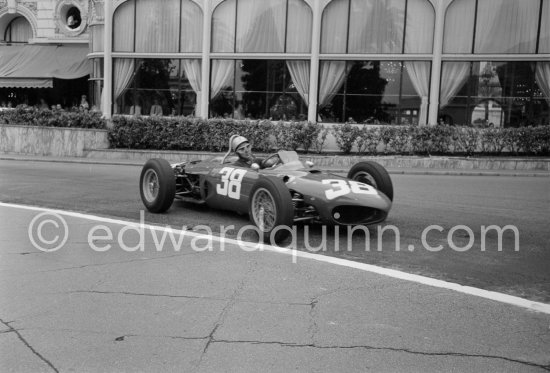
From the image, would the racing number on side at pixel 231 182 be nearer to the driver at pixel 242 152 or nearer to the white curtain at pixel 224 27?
the driver at pixel 242 152

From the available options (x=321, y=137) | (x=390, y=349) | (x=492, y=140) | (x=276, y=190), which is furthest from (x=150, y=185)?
(x=492, y=140)

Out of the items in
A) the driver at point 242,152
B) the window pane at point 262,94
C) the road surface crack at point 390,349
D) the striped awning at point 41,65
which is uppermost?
the striped awning at point 41,65

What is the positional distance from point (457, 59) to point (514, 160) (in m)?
5.78

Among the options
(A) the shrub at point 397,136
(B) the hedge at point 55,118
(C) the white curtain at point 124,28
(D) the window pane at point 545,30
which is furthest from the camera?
(C) the white curtain at point 124,28

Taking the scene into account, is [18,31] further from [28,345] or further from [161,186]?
[28,345]

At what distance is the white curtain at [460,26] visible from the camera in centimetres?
2311

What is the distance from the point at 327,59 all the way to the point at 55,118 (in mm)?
10893

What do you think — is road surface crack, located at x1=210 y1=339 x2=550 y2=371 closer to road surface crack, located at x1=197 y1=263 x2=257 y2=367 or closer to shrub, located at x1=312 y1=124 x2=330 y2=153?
road surface crack, located at x1=197 y1=263 x2=257 y2=367

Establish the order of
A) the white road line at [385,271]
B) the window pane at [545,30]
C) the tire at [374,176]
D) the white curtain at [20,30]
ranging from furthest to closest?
the white curtain at [20,30] < the window pane at [545,30] < the tire at [374,176] < the white road line at [385,271]

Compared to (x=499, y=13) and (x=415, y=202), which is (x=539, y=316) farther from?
(x=499, y=13)

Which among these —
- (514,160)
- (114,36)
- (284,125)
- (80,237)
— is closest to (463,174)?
(514,160)

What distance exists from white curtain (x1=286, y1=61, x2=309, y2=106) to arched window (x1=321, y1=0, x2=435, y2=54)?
104cm

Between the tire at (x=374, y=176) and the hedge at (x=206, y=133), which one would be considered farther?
the hedge at (x=206, y=133)

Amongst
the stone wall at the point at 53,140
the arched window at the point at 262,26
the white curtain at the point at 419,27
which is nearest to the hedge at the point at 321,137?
the stone wall at the point at 53,140
